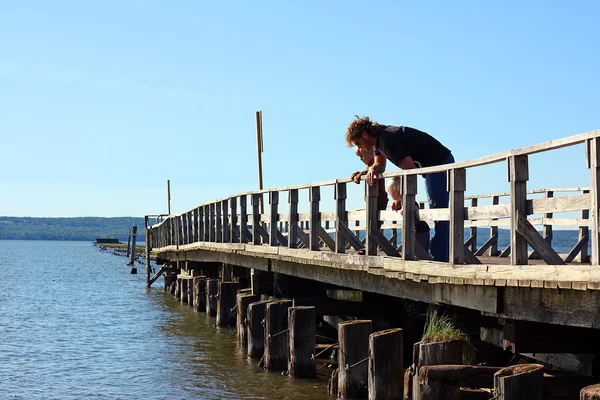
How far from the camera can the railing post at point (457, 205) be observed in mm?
9250

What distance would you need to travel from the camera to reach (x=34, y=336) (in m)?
23.4

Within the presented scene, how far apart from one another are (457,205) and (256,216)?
30.1 ft

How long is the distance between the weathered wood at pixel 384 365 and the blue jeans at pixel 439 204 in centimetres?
108

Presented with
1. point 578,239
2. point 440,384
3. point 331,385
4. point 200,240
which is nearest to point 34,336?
point 200,240

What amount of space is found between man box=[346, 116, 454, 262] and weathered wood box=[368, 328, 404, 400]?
42.6 inches

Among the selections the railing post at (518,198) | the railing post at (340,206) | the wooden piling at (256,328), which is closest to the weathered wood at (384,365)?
the railing post at (340,206)

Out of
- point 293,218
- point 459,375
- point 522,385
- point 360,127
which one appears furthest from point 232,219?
point 522,385

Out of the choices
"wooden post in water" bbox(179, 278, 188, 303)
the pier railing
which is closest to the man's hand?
the pier railing

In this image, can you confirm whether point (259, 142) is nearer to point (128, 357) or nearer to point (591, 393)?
point (128, 357)

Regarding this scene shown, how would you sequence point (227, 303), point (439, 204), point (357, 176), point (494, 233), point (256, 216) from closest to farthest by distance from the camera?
point (439, 204), point (357, 176), point (494, 233), point (256, 216), point (227, 303)

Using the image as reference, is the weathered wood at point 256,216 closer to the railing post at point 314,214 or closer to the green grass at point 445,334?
the railing post at point 314,214

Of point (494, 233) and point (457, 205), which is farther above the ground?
point (457, 205)

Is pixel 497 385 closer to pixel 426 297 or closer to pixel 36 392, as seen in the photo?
pixel 426 297

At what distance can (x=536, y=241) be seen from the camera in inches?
315
